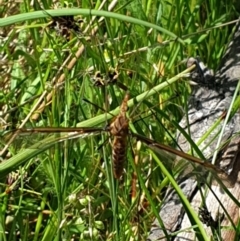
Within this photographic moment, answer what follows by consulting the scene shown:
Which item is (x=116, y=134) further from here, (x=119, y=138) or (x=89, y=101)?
(x=89, y=101)

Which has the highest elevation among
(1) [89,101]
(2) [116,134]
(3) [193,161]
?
(1) [89,101]

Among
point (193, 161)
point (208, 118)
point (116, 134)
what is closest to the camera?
point (193, 161)

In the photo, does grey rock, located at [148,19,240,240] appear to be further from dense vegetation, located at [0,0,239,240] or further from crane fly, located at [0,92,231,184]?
crane fly, located at [0,92,231,184]

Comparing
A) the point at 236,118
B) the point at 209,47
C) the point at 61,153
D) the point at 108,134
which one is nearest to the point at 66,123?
the point at 61,153

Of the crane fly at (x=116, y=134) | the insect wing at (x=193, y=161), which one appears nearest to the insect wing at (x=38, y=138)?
the crane fly at (x=116, y=134)

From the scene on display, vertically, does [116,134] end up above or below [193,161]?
above

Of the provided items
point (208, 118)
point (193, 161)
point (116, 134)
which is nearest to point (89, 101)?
point (116, 134)

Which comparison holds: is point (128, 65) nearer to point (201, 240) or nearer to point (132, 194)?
point (132, 194)

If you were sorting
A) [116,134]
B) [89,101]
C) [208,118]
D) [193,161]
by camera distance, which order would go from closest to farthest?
[193,161] < [116,134] < [89,101] < [208,118]

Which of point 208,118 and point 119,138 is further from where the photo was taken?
point 208,118
